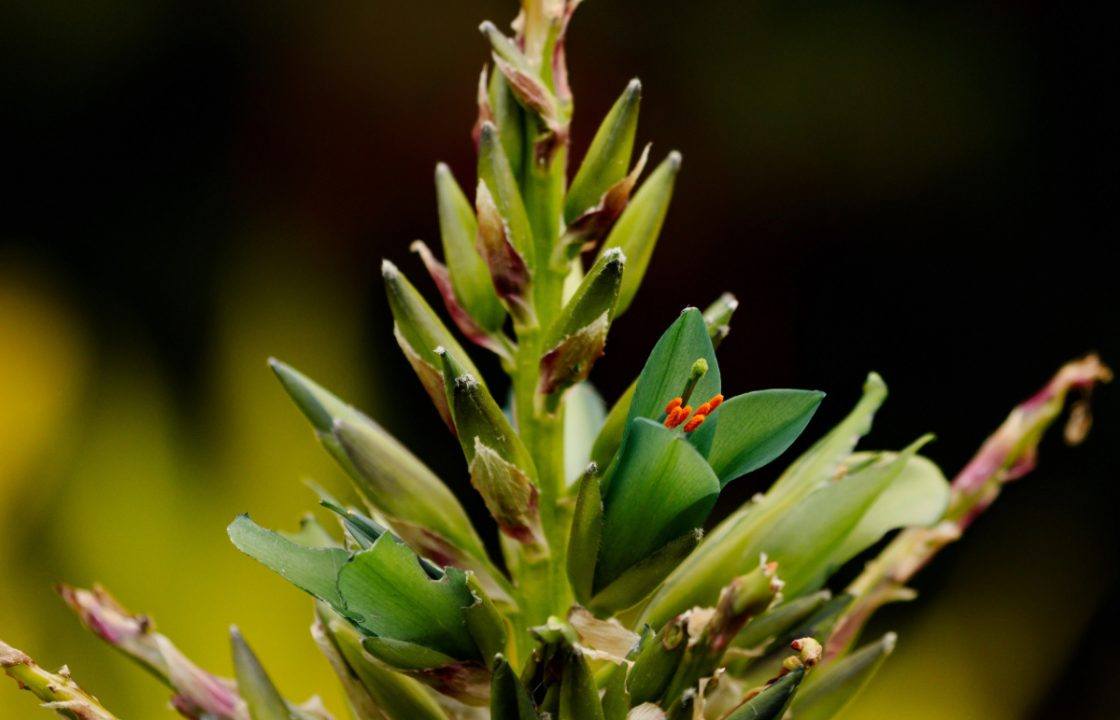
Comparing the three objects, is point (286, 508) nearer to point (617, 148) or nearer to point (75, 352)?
point (75, 352)

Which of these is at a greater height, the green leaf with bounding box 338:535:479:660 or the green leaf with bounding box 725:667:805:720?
the green leaf with bounding box 338:535:479:660

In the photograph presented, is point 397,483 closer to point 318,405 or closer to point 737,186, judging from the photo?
point 318,405

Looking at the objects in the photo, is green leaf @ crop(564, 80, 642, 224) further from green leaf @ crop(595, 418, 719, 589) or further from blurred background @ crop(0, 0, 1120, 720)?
blurred background @ crop(0, 0, 1120, 720)

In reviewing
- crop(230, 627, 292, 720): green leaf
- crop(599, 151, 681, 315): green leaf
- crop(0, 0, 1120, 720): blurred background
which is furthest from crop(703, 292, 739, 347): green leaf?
crop(0, 0, 1120, 720): blurred background

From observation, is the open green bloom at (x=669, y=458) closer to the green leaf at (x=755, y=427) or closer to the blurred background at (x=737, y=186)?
the green leaf at (x=755, y=427)

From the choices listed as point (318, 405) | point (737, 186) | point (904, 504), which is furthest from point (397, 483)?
point (737, 186)

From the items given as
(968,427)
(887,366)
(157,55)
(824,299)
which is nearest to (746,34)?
(824,299)
